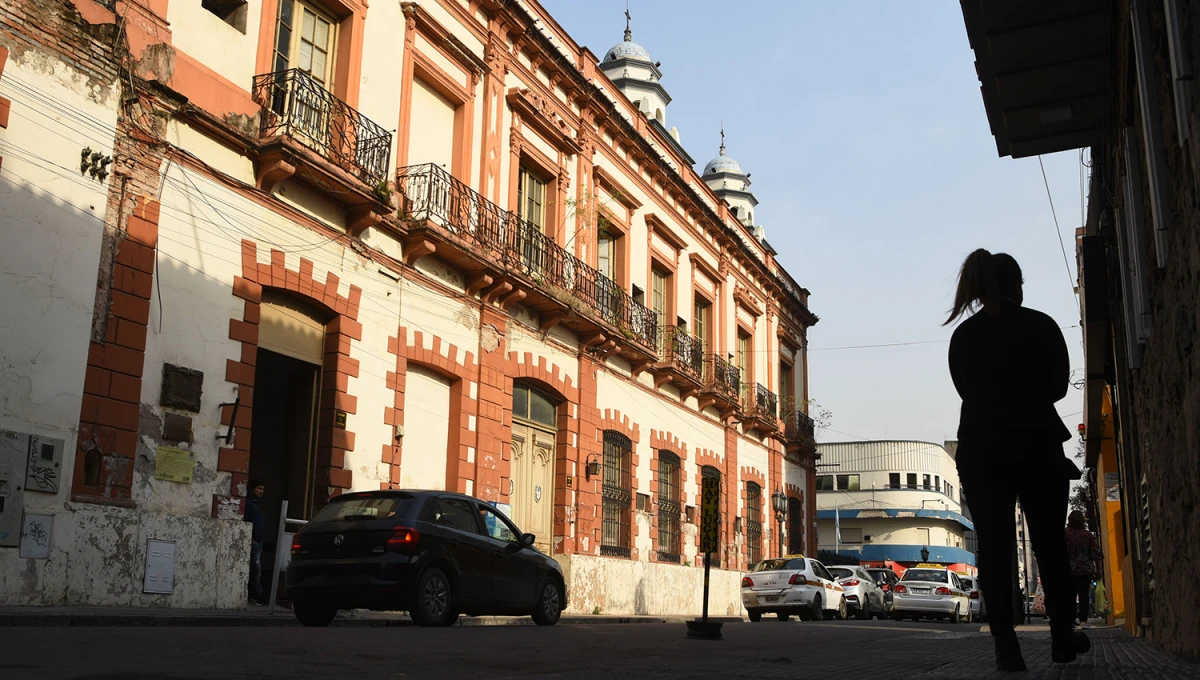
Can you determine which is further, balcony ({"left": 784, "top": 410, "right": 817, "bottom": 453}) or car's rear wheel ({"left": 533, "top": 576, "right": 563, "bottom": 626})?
balcony ({"left": 784, "top": 410, "right": 817, "bottom": 453})

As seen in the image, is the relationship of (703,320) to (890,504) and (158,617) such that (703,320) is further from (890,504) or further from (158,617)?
(890,504)

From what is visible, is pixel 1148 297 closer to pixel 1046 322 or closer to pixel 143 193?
pixel 1046 322

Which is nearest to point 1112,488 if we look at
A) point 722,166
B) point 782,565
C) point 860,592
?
point 782,565

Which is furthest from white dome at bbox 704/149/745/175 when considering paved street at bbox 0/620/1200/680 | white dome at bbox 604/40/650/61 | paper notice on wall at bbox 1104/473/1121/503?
paved street at bbox 0/620/1200/680

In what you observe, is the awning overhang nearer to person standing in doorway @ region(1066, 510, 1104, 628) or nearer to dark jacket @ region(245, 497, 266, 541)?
person standing in doorway @ region(1066, 510, 1104, 628)

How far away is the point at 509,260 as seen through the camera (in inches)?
779

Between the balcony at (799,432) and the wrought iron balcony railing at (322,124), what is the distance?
2199 centimetres

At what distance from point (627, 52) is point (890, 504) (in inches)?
1807

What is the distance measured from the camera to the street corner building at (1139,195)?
188 inches

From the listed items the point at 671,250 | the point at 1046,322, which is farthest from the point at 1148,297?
the point at 671,250

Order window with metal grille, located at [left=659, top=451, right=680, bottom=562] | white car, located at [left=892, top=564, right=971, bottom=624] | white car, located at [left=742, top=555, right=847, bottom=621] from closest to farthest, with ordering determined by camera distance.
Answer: white car, located at [left=742, top=555, right=847, bottom=621] < window with metal grille, located at [left=659, top=451, right=680, bottom=562] < white car, located at [left=892, top=564, right=971, bottom=624]

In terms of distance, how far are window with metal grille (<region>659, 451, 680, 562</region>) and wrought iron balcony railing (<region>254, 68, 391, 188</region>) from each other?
1268cm

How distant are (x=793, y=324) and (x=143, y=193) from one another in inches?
1121

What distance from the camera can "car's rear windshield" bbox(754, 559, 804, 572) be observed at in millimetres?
24922
